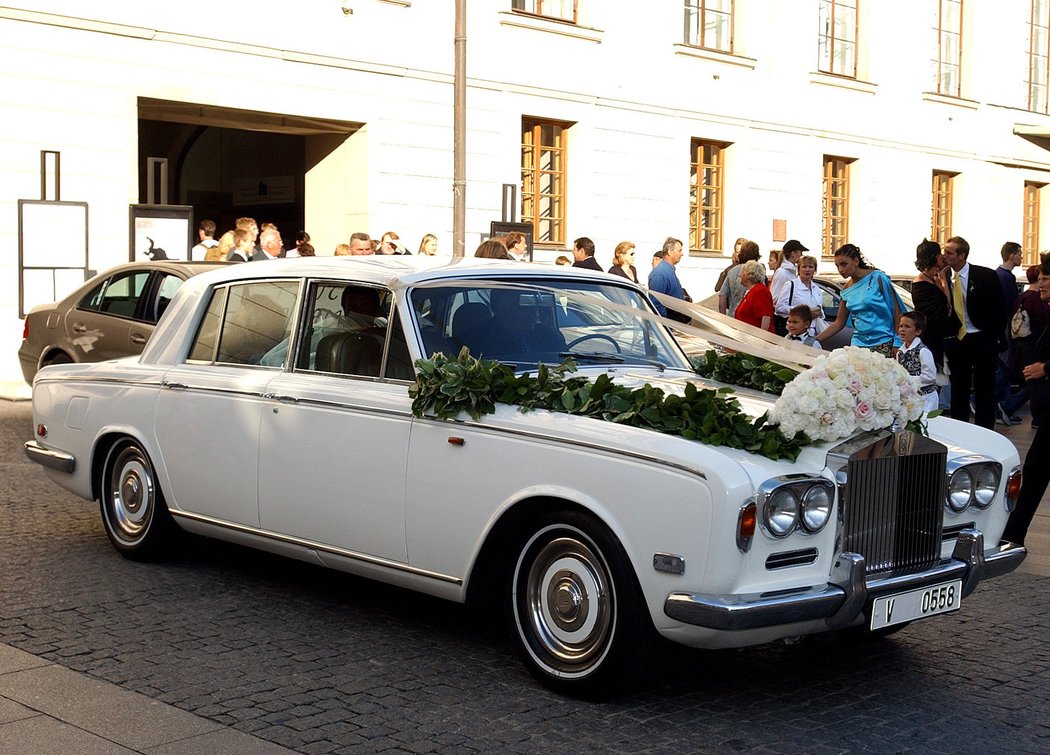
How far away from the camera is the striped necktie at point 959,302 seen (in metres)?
12.7

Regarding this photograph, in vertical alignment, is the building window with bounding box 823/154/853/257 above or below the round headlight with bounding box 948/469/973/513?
above

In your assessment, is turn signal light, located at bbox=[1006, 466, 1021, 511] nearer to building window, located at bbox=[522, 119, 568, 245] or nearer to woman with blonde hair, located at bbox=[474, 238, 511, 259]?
woman with blonde hair, located at bbox=[474, 238, 511, 259]

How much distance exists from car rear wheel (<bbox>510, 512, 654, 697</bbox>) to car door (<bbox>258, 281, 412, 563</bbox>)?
2.35 feet

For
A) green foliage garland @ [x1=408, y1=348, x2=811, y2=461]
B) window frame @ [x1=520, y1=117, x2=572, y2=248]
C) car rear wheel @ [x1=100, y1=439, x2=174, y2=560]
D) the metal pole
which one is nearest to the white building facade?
window frame @ [x1=520, y1=117, x2=572, y2=248]

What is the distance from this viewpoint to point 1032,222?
3566 cm

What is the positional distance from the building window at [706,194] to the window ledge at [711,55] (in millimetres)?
1550

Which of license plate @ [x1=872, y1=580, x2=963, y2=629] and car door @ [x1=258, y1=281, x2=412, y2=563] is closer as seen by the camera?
license plate @ [x1=872, y1=580, x2=963, y2=629]

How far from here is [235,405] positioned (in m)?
6.80

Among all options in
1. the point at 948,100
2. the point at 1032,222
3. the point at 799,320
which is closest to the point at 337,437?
the point at 799,320

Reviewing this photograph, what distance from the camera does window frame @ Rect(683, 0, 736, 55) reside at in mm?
26078

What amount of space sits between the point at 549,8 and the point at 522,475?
19.4 meters

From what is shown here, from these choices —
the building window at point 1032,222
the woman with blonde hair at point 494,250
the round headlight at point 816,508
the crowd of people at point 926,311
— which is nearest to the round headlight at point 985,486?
the round headlight at point 816,508

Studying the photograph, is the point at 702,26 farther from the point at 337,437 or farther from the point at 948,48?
the point at 337,437

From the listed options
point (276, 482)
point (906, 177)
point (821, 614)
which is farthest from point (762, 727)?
point (906, 177)
